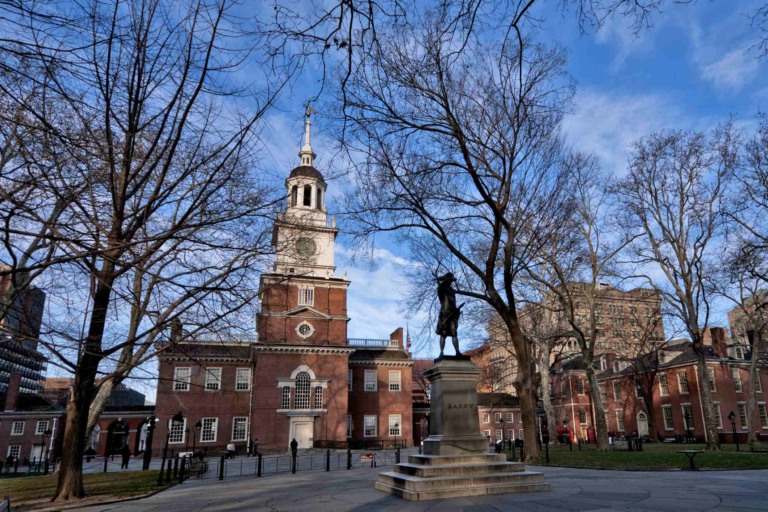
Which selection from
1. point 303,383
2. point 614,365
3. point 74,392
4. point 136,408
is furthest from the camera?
point 614,365

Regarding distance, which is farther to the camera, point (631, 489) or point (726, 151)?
point (726, 151)

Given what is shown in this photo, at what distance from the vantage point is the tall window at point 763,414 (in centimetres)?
4347

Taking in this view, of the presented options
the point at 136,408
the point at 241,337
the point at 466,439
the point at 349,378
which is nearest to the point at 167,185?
the point at 241,337

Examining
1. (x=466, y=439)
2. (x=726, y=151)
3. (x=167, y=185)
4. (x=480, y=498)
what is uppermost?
(x=726, y=151)

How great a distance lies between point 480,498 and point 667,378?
4637 cm

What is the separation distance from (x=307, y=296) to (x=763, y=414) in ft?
142

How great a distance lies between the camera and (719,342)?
45.9 m

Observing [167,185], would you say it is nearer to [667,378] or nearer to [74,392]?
[74,392]

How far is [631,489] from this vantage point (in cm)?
836

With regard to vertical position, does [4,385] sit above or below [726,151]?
below

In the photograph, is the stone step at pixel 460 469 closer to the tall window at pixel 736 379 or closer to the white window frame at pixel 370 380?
the white window frame at pixel 370 380

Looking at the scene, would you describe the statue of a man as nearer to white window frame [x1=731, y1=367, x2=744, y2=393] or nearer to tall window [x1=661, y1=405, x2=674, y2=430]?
tall window [x1=661, y1=405, x2=674, y2=430]

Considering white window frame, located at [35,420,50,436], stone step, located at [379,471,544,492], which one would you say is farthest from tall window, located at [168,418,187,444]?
stone step, located at [379,471,544,492]

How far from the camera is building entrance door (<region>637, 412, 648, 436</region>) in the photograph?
1908 inches
